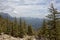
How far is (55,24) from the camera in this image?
35062mm

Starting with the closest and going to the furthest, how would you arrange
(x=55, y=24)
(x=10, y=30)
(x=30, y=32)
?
(x=55, y=24)
(x=10, y=30)
(x=30, y=32)

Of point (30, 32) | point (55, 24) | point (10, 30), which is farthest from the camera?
point (30, 32)

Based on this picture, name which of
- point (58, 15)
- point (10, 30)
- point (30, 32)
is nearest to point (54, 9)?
point (58, 15)

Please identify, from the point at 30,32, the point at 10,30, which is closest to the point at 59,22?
the point at 10,30

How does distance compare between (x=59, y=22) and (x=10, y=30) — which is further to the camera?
(x=10, y=30)

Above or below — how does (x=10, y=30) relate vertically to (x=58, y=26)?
below

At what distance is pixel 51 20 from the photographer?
35.5 metres

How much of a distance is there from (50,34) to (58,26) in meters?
2.10

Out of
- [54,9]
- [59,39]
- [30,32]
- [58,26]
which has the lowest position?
[30,32]

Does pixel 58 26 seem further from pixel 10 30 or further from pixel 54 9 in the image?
pixel 10 30

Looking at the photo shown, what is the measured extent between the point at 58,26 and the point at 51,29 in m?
1.40

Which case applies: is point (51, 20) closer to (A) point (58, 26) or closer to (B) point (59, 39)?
(A) point (58, 26)

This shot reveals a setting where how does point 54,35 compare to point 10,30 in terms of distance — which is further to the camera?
point 10,30

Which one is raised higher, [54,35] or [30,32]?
[54,35]
